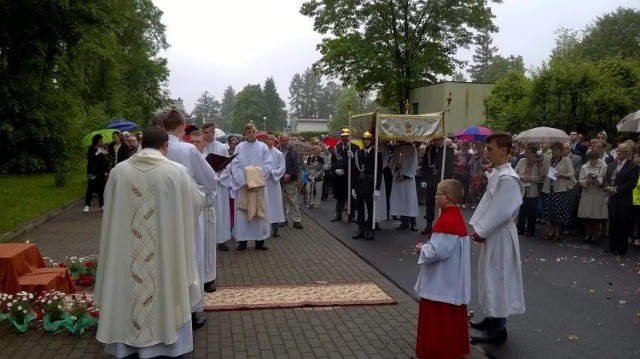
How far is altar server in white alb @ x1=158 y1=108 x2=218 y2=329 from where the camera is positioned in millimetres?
5734

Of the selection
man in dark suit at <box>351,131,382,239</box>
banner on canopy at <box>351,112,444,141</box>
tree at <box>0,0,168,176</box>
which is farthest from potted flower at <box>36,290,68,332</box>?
tree at <box>0,0,168,176</box>

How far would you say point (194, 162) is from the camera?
586 centimetres

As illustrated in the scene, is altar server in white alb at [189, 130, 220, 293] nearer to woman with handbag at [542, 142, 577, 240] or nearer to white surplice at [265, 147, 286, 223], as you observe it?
white surplice at [265, 147, 286, 223]

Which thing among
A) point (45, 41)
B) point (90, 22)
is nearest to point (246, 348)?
point (90, 22)

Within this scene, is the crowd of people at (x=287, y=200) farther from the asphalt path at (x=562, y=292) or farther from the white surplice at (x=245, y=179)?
the asphalt path at (x=562, y=292)

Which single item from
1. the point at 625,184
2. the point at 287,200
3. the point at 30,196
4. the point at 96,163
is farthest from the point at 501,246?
the point at 30,196

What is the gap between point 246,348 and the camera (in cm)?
545

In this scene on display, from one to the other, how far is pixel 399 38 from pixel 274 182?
26.3 metres

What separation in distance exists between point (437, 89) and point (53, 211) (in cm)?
2677

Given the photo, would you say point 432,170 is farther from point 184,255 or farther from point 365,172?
point 184,255

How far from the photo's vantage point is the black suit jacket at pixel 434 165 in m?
12.1

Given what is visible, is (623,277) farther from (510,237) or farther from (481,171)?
(481,171)

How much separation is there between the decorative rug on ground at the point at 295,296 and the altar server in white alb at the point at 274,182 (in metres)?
3.71

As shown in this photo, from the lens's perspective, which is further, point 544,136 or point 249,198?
point 544,136
